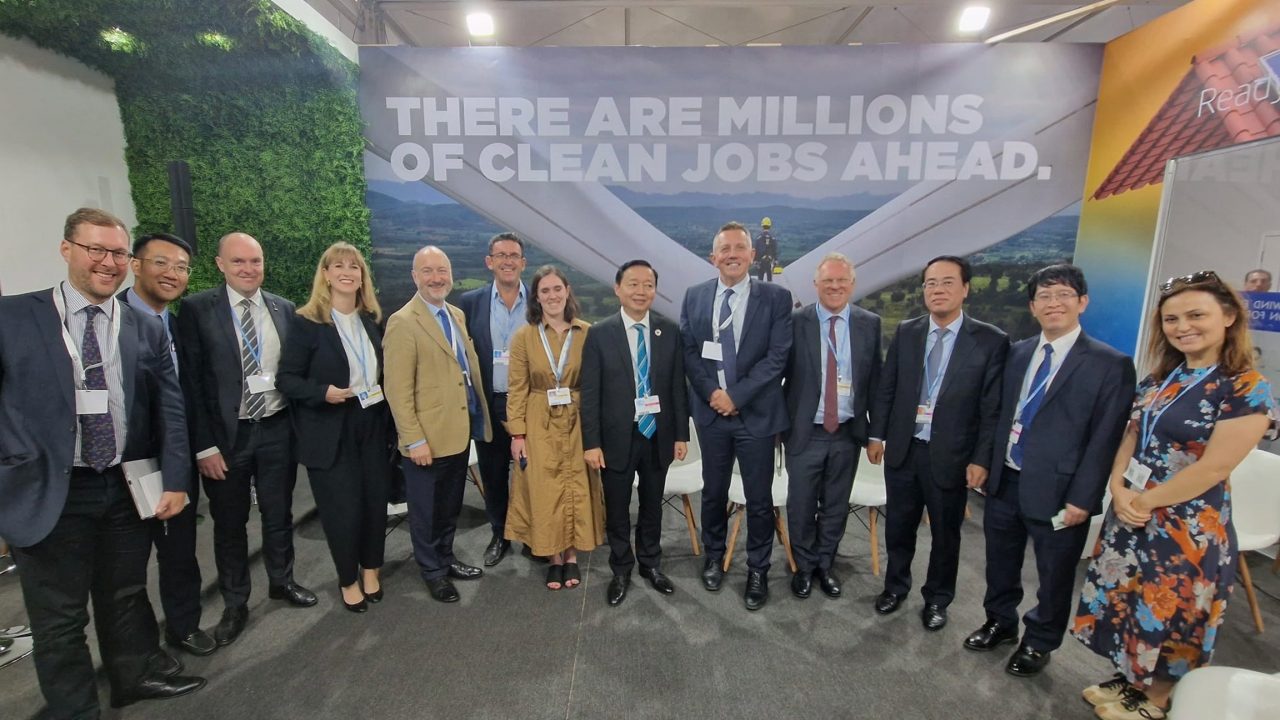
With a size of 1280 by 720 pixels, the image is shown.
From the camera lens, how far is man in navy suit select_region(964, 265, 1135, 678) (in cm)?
192

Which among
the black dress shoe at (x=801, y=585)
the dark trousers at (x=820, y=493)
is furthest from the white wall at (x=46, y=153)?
the black dress shoe at (x=801, y=585)

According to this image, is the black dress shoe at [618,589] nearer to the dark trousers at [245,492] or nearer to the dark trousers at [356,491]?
the dark trousers at [356,491]

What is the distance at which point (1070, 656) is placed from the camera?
2338 millimetres

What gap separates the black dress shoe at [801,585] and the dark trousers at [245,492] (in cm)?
253

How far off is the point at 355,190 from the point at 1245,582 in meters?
6.59

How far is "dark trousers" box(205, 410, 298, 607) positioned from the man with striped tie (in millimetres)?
1415

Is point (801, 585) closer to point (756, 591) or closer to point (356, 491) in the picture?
point (756, 591)

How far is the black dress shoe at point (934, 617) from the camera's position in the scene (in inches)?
98.7

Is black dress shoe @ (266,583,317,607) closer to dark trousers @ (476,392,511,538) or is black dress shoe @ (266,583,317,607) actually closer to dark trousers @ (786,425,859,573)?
dark trousers @ (476,392,511,538)

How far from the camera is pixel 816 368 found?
8.33ft

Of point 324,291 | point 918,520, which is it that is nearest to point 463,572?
point 324,291

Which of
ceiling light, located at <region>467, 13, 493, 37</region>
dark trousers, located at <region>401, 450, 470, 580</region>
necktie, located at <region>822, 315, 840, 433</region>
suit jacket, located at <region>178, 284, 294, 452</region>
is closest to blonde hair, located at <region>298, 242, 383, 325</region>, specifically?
suit jacket, located at <region>178, 284, 294, 452</region>

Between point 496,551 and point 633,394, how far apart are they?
144cm

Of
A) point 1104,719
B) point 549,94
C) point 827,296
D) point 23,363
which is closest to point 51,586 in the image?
point 23,363
